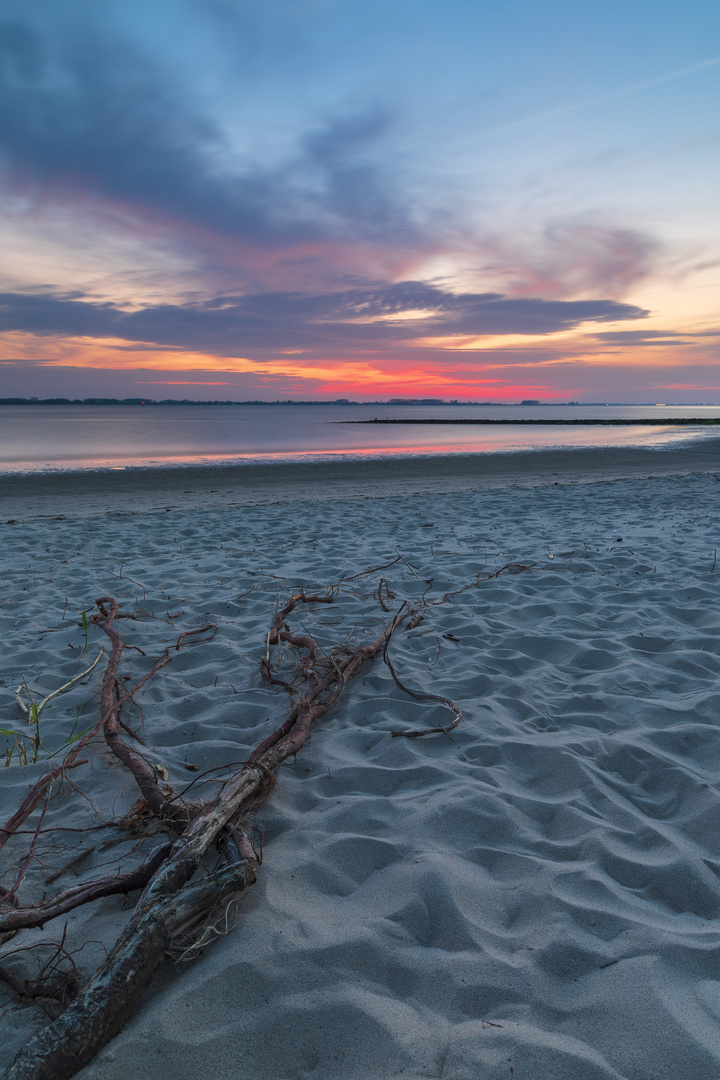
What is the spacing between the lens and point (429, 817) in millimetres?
1980

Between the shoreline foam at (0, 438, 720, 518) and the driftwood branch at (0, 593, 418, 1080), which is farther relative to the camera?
the shoreline foam at (0, 438, 720, 518)

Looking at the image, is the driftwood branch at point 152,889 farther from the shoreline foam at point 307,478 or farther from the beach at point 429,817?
the shoreline foam at point 307,478

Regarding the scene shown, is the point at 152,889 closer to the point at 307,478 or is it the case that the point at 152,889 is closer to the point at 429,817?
the point at 429,817

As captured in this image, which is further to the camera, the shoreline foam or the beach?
the shoreline foam

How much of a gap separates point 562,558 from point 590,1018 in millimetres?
4300

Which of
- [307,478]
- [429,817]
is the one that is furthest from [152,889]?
[307,478]

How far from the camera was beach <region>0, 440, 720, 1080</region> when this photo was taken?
1.27m

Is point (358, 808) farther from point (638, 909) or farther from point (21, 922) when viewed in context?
point (21, 922)

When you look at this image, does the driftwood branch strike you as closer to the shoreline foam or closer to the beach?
the beach

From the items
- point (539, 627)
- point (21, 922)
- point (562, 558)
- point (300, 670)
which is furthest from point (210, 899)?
point (562, 558)

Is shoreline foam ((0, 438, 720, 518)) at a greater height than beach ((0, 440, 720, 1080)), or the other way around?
shoreline foam ((0, 438, 720, 518))

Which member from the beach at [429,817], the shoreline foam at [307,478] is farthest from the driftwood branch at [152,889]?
the shoreline foam at [307,478]

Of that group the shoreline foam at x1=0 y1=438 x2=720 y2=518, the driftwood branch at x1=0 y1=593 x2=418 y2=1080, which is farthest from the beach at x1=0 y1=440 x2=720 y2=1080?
the shoreline foam at x1=0 y1=438 x2=720 y2=518

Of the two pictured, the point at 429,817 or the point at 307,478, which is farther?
the point at 307,478
